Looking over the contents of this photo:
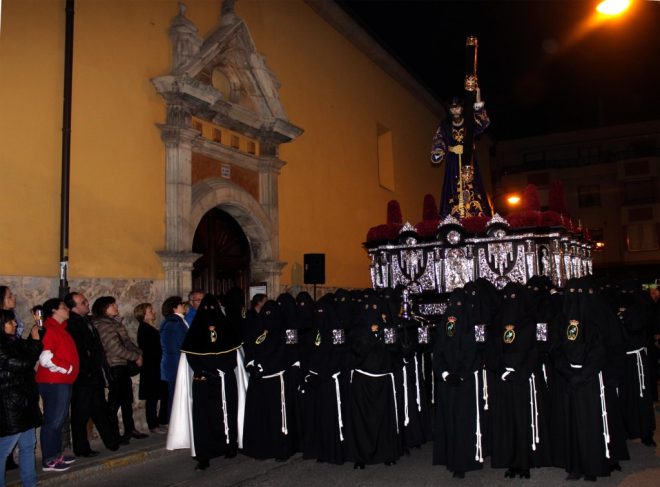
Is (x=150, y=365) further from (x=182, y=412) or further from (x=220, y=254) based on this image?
(x=220, y=254)

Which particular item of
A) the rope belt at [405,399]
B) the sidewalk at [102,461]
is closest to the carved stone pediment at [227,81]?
the sidewalk at [102,461]

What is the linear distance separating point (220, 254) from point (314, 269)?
6.49 feet

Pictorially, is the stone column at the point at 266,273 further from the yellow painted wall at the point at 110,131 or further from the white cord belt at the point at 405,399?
the white cord belt at the point at 405,399

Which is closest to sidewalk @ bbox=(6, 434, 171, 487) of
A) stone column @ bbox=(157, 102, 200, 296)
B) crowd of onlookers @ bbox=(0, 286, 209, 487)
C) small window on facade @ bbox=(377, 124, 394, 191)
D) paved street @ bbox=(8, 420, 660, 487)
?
paved street @ bbox=(8, 420, 660, 487)

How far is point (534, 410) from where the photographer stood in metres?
6.29

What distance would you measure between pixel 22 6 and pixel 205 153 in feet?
11.5

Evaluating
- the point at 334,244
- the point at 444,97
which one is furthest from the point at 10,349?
the point at 444,97

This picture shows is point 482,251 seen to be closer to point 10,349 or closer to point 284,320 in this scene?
point 284,320

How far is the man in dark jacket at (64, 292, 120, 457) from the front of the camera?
722 cm

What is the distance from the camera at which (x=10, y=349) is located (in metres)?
5.57

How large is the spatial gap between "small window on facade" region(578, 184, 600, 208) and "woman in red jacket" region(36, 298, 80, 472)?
106 ft

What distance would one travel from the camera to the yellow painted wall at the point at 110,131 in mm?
7863

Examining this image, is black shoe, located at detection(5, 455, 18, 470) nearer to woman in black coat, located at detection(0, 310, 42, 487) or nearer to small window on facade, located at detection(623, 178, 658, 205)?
woman in black coat, located at detection(0, 310, 42, 487)

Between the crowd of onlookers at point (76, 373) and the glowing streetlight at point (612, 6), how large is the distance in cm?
563
